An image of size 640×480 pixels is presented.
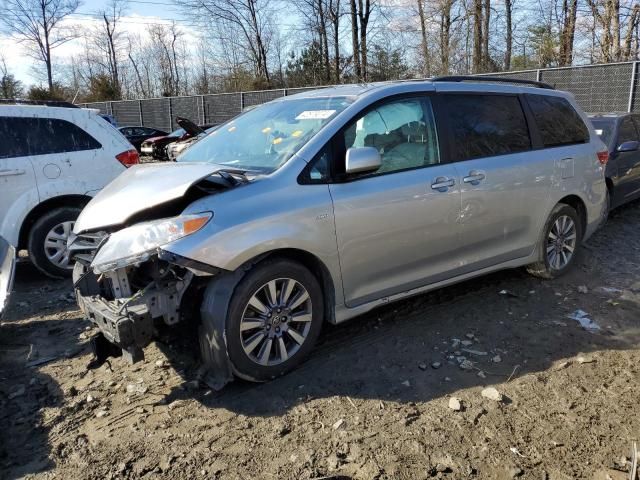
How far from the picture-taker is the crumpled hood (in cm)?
323

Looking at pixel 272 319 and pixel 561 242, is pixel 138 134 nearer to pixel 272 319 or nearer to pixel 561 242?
pixel 561 242

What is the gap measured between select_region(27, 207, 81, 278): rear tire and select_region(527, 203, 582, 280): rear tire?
499cm

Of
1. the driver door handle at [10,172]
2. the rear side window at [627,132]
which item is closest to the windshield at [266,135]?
the driver door handle at [10,172]

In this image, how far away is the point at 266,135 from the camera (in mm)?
4020

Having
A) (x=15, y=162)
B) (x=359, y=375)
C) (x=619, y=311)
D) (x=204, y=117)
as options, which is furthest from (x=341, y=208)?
(x=204, y=117)

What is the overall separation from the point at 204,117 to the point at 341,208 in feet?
73.5

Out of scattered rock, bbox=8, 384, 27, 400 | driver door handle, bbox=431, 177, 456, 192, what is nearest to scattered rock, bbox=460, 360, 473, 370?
driver door handle, bbox=431, 177, 456, 192

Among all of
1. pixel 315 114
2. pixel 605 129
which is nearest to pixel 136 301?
pixel 315 114

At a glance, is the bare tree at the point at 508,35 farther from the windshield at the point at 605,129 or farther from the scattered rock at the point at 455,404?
the scattered rock at the point at 455,404

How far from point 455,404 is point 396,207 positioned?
140 cm

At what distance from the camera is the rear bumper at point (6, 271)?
3781 mm

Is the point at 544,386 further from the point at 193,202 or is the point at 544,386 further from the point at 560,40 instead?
the point at 560,40

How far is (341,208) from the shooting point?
3.50 metres

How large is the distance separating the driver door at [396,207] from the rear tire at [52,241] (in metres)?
3.66
